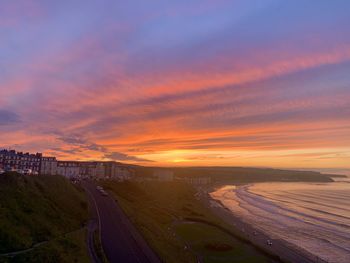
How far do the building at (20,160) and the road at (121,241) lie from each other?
89794 millimetres

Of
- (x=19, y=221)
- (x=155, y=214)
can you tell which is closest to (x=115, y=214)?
(x=155, y=214)

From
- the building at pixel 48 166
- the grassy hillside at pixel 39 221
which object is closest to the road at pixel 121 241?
the grassy hillside at pixel 39 221

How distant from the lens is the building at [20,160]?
13150cm

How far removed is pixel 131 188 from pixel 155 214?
165ft

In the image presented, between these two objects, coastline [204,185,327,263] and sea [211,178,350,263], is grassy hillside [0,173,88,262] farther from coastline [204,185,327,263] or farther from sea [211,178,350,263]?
sea [211,178,350,263]

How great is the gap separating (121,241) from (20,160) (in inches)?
4726

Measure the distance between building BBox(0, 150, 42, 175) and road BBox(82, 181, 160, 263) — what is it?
89.8 meters

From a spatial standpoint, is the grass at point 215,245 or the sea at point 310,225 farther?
the sea at point 310,225

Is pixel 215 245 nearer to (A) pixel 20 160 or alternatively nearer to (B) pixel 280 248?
(B) pixel 280 248

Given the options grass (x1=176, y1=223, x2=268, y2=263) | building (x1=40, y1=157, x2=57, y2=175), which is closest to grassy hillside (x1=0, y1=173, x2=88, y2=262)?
grass (x1=176, y1=223, x2=268, y2=263)

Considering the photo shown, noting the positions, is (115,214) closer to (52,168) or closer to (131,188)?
(131,188)

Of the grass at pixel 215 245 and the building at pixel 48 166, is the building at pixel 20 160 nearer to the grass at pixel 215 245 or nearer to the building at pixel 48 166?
the building at pixel 48 166

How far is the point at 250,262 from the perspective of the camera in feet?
146

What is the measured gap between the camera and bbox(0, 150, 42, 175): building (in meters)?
132
